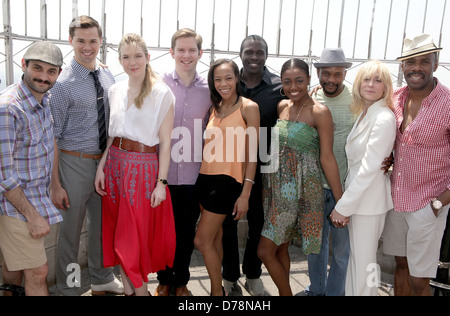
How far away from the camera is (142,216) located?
97.3 inches

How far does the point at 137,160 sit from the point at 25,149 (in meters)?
0.66

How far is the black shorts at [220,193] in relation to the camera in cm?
248

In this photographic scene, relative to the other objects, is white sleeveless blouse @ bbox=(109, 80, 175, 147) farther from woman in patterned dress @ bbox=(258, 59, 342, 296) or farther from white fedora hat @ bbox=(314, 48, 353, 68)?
white fedora hat @ bbox=(314, 48, 353, 68)

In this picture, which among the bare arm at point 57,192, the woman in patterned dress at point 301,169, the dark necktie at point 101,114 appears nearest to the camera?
the woman in patterned dress at point 301,169

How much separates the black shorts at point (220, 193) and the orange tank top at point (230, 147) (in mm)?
39

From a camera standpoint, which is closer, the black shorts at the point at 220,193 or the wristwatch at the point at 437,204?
the wristwatch at the point at 437,204

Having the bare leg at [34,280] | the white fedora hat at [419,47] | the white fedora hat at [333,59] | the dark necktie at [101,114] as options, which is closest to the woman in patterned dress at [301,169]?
the white fedora hat at [333,59]

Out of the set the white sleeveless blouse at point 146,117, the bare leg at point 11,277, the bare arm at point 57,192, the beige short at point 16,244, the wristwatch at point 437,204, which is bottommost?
the bare leg at point 11,277

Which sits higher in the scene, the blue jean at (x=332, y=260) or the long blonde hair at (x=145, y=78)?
the long blonde hair at (x=145, y=78)

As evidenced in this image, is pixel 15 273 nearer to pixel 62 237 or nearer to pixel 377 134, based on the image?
pixel 62 237

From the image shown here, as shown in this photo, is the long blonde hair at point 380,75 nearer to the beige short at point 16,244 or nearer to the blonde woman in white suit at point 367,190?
the blonde woman in white suit at point 367,190

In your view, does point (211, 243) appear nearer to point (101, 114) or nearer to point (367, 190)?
point (367, 190)
